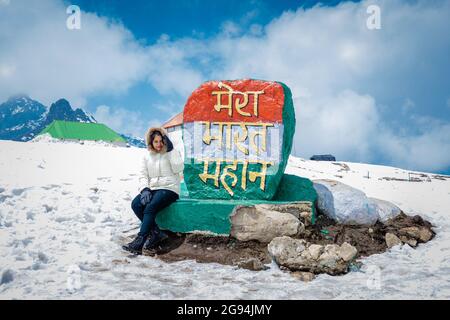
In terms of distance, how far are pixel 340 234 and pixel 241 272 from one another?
2181 mm

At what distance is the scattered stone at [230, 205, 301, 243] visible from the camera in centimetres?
532

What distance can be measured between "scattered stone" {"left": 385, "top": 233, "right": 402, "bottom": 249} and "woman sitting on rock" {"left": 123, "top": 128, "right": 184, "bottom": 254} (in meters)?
3.51

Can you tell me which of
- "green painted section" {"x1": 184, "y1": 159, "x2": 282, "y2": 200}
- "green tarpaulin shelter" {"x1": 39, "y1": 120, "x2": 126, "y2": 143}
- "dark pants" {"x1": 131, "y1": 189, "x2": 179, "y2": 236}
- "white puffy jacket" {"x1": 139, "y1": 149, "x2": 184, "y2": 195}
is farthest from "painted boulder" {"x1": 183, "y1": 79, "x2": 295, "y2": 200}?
"green tarpaulin shelter" {"x1": 39, "y1": 120, "x2": 126, "y2": 143}

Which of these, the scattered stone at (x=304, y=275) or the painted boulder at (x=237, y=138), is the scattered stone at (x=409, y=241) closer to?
the painted boulder at (x=237, y=138)

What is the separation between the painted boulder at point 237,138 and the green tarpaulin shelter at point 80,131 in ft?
109

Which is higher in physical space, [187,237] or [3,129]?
A: [3,129]

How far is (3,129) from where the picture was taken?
Result: 195750 mm

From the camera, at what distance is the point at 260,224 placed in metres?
5.36

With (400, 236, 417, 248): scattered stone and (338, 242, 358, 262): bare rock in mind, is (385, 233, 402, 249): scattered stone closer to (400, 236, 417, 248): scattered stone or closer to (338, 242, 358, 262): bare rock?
(400, 236, 417, 248): scattered stone

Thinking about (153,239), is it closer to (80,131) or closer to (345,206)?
(345,206)

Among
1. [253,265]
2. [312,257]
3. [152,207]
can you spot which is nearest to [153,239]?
[152,207]

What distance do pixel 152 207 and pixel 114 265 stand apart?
103 cm

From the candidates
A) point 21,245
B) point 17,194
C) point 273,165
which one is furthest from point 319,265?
point 17,194
